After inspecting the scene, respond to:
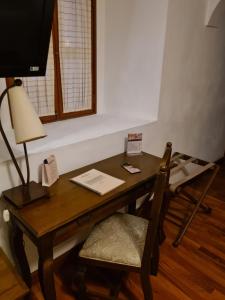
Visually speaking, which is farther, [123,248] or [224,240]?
[224,240]

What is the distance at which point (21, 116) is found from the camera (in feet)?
3.63

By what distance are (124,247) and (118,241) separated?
54mm

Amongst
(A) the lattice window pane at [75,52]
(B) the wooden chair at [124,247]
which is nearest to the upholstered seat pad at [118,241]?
(B) the wooden chair at [124,247]

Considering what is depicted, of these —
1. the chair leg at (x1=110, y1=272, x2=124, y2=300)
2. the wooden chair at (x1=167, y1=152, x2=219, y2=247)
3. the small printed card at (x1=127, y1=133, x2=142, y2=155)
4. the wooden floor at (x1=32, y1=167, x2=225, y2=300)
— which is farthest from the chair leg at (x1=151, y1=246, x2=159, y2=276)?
the small printed card at (x1=127, y1=133, x2=142, y2=155)

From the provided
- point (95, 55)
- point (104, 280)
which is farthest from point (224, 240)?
point (95, 55)

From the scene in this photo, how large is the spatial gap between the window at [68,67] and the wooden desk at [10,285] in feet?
3.75

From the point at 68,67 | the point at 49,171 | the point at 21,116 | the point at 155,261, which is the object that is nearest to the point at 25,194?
the point at 49,171

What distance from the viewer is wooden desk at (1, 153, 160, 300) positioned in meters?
1.12

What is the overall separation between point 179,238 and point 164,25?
171 centimetres

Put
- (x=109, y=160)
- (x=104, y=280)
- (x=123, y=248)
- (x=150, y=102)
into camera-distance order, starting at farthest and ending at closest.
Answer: (x=150, y=102), (x=109, y=160), (x=104, y=280), (x=123, y=248)

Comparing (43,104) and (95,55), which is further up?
(95,55)

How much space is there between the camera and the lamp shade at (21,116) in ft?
3.59

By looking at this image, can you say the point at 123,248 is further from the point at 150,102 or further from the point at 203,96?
the point at 203,96

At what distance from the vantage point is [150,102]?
2129 millimetres
